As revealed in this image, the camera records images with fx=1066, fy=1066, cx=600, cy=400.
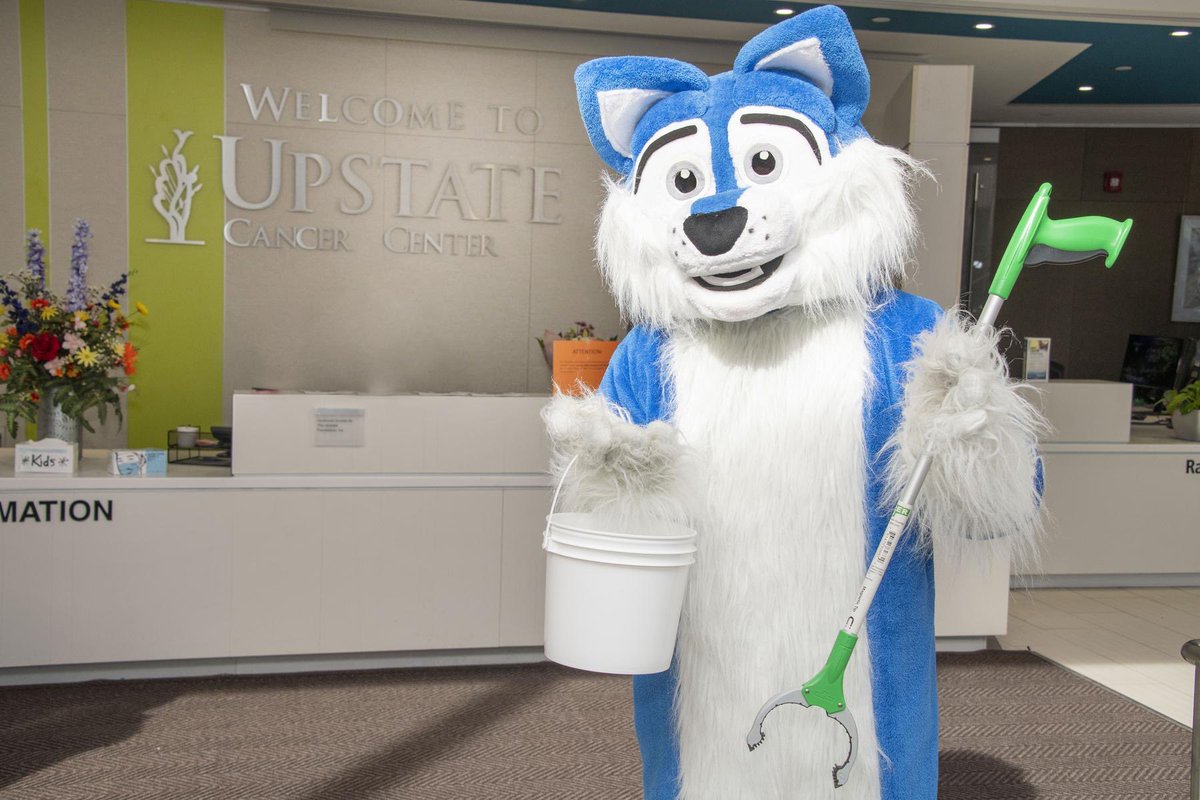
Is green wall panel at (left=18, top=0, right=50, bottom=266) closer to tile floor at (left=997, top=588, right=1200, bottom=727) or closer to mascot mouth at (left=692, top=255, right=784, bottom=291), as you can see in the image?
mascot mouth at (left=692, top=255, right=784, bottom=291)

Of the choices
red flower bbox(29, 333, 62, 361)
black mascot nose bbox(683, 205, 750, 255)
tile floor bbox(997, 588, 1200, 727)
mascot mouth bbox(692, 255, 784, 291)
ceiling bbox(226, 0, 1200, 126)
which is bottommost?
tile floor bbox(997, 588, 1200, 727)

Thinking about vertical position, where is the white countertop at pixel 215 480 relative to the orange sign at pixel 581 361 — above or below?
below

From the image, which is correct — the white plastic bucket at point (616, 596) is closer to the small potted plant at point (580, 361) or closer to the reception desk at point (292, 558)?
the small potted plant at point (580, 361)

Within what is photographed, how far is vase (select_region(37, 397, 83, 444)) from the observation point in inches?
134

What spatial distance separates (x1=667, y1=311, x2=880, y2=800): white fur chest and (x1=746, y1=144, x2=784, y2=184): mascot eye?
233 millimetres

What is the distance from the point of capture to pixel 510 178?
4.95m

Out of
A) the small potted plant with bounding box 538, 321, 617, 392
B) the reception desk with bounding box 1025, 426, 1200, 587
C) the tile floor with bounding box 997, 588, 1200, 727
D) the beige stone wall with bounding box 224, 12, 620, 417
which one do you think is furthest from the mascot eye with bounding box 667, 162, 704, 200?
the reception desk with bounding box 1025, 426, 1200, 587

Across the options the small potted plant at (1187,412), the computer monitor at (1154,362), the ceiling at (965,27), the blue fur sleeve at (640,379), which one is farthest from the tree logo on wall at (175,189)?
the computer monitor at (1154,362)

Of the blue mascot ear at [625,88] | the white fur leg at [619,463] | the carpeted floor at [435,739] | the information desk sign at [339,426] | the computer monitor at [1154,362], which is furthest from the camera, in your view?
the computer monitor at [1154,362]

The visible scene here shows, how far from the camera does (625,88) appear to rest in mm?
1783

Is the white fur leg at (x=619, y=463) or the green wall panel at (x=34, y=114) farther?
the green wall panel at (x=34, y=114)

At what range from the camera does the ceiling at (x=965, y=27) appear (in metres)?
4.42

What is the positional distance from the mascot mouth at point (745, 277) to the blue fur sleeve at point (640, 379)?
0.65 ft

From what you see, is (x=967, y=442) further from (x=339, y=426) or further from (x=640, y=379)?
(x=339, y=426)
